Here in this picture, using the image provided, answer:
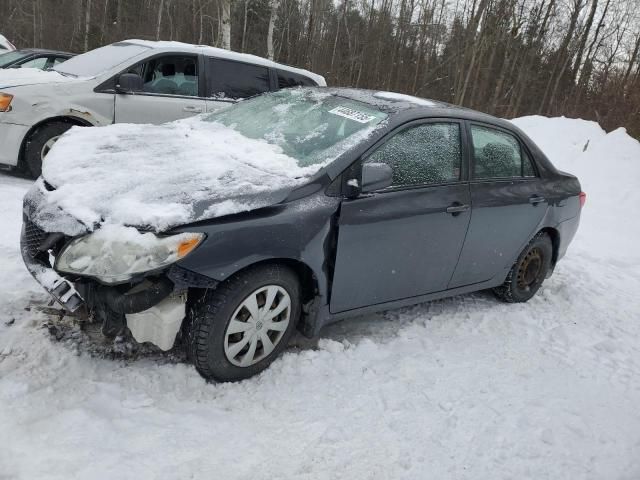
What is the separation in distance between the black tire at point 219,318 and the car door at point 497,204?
1.66m

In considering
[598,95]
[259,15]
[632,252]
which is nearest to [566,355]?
[632,252]

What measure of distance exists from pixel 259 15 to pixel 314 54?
28.6ft

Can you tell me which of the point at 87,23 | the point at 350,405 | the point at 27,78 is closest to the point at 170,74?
the point at 27,78

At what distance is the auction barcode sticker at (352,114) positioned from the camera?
3484 mm

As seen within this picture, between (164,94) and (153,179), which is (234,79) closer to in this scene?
(164,94)

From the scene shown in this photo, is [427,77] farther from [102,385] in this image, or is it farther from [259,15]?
[102,385]

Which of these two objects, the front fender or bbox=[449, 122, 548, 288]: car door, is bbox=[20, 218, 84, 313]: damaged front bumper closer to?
the front fender

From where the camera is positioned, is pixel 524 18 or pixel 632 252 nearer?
pixel 632 252

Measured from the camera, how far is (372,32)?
3109 cm

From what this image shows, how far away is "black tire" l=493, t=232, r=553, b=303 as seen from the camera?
450 centimetres

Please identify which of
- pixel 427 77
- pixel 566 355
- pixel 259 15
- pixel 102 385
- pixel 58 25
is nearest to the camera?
Answer: pixel 102 385

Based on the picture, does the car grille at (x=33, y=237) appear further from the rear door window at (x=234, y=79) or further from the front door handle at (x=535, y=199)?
the rear door window at (x=234, y=79)

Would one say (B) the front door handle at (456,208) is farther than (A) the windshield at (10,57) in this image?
No

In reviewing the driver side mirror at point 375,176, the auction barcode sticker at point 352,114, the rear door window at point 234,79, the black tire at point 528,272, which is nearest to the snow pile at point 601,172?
the black tire at point 528,272
